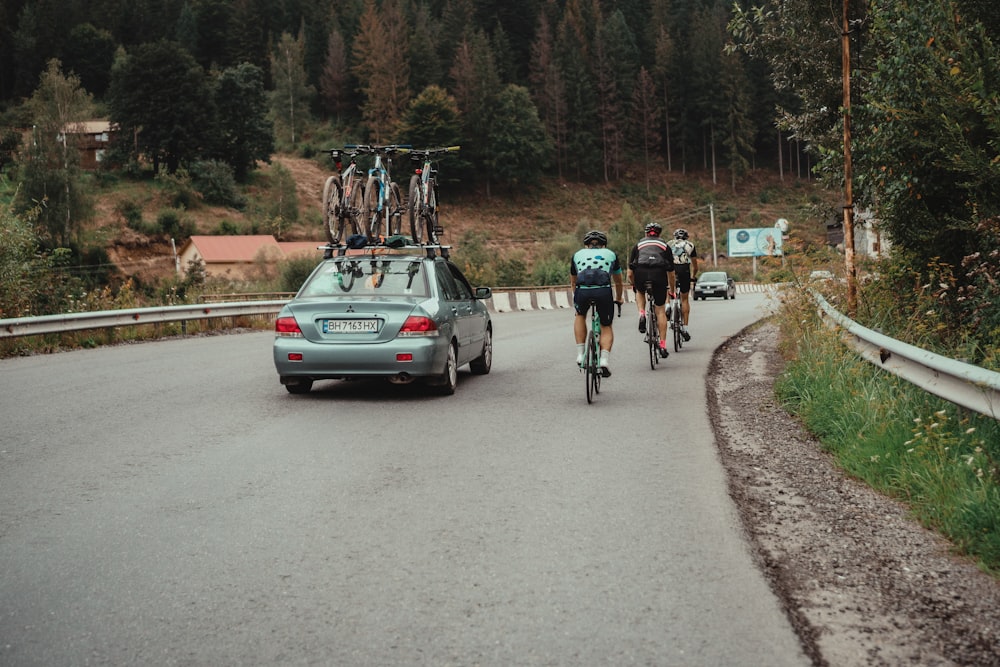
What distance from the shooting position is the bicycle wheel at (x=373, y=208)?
1539 cm

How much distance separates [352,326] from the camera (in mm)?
10344

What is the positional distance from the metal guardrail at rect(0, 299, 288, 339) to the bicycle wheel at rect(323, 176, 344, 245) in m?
5.22

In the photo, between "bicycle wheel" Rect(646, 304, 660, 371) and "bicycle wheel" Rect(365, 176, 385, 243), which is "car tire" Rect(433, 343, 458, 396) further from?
"bicycle wheel" Rect(365, 176, 385, 243)

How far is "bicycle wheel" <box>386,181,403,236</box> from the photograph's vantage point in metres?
16.0

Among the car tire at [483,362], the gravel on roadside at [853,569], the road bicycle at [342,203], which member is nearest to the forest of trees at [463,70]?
the road bicycle at [342,203]

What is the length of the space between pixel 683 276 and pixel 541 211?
292 ft

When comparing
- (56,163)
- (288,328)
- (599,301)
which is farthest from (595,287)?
(56,163)

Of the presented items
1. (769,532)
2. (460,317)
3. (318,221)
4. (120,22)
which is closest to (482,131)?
(318,221)

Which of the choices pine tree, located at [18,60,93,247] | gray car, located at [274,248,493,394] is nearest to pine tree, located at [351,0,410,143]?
pine tree, located at [18,60,93,247]

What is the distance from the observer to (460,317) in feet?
38.1

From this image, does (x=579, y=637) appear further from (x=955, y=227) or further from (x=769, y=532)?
(x=955, y=227)

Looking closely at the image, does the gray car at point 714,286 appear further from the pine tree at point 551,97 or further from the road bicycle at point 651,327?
the pine tree at point 551,97

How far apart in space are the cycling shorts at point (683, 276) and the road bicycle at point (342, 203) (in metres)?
4.95

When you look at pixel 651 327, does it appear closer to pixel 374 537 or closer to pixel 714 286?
pixel 374 537
